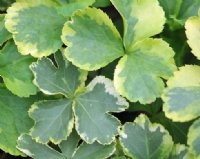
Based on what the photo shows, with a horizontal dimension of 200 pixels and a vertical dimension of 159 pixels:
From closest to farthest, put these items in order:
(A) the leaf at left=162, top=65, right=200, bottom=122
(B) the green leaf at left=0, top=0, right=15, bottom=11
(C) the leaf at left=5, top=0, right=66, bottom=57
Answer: (A) the leaf at left=162, top=65, right=200, bottom=122, (C) the leaf at left=5, top=0, right=66, bottom=57, (B) the green leaf at left=0, top=0, right=15, bottom=11

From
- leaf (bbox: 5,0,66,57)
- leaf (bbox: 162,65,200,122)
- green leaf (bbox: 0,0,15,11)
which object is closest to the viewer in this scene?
leaf (bbox: 162,65,200,122)

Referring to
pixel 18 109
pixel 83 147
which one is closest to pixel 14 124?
pixel 18 109

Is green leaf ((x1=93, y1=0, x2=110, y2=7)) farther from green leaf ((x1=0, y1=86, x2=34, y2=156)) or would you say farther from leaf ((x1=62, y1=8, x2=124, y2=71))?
green leaf ((x1=0, y1=86, x2=34, y2=156))

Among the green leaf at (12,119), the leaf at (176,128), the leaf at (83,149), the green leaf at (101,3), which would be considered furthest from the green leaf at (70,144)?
the green leaf at (101,3)

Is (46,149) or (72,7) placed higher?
(72,7)

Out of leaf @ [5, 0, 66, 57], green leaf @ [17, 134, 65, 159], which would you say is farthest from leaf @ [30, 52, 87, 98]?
green leaf @ [17, 134, 65, 159]

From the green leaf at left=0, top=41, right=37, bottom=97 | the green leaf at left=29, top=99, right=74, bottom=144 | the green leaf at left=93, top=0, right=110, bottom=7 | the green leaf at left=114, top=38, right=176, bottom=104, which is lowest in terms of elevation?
the green leaf at left=29, top=99, right=74, bottom=144

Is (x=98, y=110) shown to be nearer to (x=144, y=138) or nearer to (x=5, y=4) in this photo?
(x=144, y=138)

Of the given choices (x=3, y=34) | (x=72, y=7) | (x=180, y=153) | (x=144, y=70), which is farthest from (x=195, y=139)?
(x=3, y=34)
